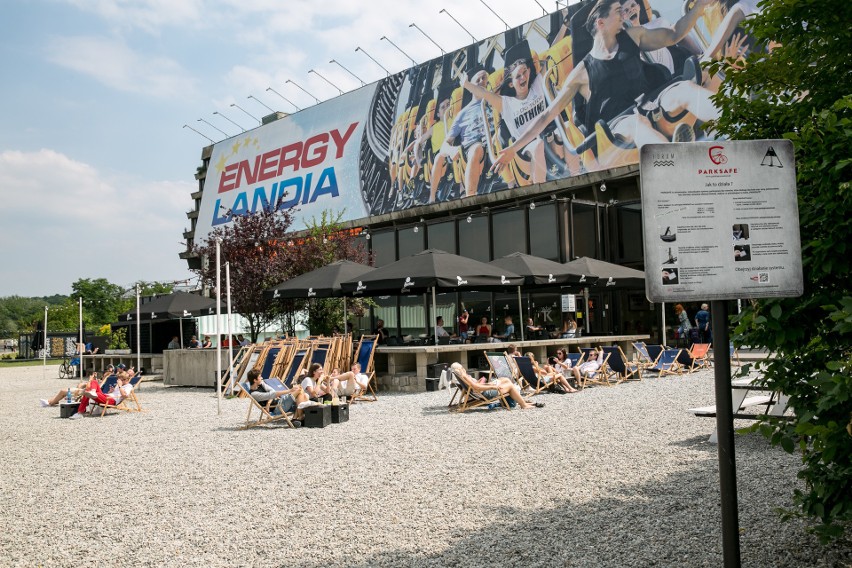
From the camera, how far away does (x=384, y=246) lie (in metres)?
30.4

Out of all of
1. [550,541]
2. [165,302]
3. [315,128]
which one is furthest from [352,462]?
[315,128]

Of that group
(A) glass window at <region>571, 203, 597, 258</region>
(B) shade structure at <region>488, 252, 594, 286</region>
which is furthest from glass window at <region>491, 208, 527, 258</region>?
(B) shade structure at <region>488, 252, 594, 286</region>

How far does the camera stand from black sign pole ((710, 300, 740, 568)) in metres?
2.91

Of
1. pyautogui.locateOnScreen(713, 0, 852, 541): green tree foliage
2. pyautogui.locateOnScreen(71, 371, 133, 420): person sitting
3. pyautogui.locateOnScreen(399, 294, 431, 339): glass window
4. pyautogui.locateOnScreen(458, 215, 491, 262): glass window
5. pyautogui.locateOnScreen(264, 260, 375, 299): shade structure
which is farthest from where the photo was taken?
pyautogui.locateOnScreen(399, 294, 431, 339): glass window

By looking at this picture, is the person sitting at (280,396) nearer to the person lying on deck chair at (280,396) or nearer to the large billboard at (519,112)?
the person lying on deck chair at (280,396)

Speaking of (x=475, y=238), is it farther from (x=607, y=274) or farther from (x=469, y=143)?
(x=607, y=274)

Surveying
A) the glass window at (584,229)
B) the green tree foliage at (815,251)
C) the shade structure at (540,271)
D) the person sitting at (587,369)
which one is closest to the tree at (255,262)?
the shade structure at (540,271)

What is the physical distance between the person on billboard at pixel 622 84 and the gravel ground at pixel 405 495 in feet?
64.1

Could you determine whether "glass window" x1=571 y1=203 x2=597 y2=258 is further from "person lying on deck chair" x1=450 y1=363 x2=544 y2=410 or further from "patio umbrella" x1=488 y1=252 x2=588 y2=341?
"person lying on deck chair" x1=450 y1=363 x2=544 y2=410

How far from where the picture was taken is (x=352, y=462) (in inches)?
268

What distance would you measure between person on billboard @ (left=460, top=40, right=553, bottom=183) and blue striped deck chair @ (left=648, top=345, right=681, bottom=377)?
16480mm

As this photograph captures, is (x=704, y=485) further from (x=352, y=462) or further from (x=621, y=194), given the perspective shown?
(x=621, y=194)

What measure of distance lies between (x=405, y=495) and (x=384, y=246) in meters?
25.3

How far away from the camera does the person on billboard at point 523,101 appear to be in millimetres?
30938
